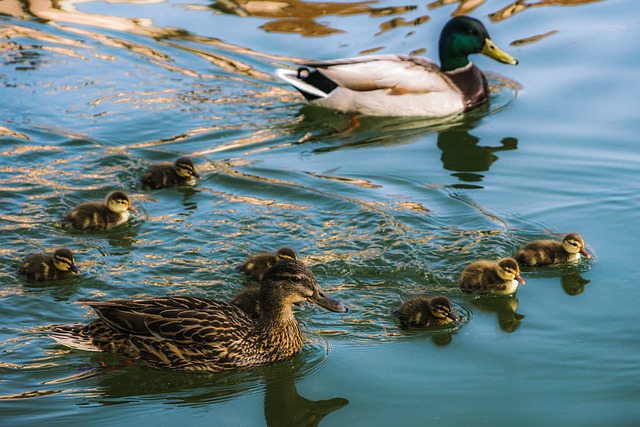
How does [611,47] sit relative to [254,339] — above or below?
above

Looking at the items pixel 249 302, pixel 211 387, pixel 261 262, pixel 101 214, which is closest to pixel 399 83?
pixel 101 214

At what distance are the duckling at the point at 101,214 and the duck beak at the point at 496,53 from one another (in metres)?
4.14

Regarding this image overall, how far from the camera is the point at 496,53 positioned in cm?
960

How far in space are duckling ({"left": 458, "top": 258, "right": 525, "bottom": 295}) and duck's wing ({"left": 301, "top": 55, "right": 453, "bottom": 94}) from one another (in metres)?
3.57

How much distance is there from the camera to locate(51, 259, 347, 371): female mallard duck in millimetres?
5047

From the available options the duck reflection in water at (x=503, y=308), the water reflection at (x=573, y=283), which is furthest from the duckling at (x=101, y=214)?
the water reflection at (x=573, y=283)

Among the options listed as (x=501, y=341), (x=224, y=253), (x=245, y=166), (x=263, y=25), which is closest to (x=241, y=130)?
(x=245, y=166)

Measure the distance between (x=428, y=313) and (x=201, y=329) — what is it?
1.16 meters

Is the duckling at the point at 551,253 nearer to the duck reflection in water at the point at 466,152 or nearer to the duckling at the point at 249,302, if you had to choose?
the duck reflection in water at the point at 466,152

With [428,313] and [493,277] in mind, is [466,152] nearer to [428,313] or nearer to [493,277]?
[493,277]

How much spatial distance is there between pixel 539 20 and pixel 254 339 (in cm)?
654

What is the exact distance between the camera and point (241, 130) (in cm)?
857

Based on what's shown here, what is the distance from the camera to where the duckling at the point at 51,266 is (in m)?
5.91

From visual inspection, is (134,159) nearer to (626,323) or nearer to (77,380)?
(77,380)
